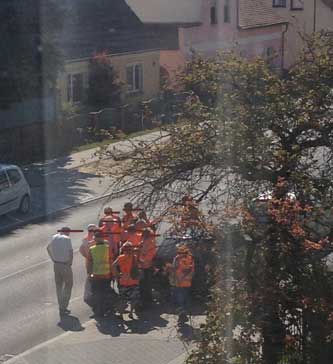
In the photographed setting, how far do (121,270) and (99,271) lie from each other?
0.36m

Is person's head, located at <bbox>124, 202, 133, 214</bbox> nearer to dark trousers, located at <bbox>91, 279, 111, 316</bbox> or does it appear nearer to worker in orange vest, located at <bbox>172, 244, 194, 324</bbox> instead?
dark trousers, located at <bbox>91, 279, 111, 316</bbox>

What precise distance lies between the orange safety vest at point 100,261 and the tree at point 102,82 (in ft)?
79.6

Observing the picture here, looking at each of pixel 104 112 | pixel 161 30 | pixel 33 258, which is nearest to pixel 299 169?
pixel 33 258

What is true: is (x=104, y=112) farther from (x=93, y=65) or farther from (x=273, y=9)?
(x=273, y=9)

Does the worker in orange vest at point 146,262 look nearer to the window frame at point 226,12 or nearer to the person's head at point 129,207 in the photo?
the person's head at point 129,207

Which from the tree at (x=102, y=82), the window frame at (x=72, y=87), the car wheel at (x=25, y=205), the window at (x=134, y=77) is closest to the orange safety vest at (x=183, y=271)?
the car wheel at (x=25, y=205)

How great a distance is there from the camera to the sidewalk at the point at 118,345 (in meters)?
14.3

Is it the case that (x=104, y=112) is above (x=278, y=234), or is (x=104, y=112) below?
below

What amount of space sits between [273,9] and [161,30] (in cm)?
1014

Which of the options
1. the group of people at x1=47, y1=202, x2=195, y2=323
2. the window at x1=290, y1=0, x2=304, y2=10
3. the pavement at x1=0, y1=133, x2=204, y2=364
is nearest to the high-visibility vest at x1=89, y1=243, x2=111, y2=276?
the group of people at x1=47, y1=202, x2=195, y2=323

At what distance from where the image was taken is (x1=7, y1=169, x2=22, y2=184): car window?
25.5 meters

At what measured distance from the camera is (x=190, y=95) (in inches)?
523

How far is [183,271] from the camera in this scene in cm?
1598

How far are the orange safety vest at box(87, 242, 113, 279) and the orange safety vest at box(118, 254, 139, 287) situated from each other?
21 centimetres
